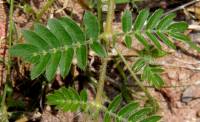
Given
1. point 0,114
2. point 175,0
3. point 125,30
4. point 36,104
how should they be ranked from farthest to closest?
1. point 175,0
2. point 36,104
3. point 0,114
4. point 125,30

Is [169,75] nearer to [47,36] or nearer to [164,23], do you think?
[164,23]

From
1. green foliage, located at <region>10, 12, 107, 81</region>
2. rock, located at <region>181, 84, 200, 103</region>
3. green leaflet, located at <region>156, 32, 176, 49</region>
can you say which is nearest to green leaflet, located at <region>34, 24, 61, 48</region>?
green foliage, located at <region>10, 12, 107, 81</region>

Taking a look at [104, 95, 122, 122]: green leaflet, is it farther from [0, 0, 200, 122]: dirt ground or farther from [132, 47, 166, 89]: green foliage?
[0, 0, 200, 122]: dirt ground

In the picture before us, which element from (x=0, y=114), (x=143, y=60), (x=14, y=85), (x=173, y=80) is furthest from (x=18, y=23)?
(x=173, y=80)

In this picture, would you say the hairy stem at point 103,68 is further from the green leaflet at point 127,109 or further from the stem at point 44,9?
the stem at point 44,9

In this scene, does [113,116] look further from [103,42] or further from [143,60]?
[143,60]

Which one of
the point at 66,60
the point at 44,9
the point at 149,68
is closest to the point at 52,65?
the point at 66,60
